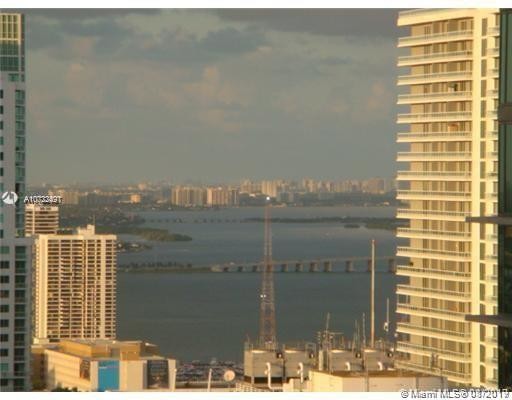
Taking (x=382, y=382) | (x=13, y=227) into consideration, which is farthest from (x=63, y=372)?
(x=382, y=382)

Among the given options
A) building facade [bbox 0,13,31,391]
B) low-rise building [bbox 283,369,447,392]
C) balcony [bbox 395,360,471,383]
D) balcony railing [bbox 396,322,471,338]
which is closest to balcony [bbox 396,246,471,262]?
balcony railing [bbox 396,322,471,338]

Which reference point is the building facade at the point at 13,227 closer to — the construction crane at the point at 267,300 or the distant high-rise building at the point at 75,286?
the distant high-rise building at the point at 75,286

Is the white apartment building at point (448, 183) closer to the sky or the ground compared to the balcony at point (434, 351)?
closer to the sky

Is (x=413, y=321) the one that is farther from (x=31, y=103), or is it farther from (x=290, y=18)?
(x=31, y=103)

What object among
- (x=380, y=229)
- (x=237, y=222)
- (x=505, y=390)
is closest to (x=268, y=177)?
(x=237, y=222)

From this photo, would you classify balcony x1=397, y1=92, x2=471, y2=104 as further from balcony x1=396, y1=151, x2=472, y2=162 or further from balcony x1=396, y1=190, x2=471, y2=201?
balcony x1=396, y1=190, x2=471, y2=201

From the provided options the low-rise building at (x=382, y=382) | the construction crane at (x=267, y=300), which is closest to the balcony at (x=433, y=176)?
the construction crane at (x=267, y=300)
